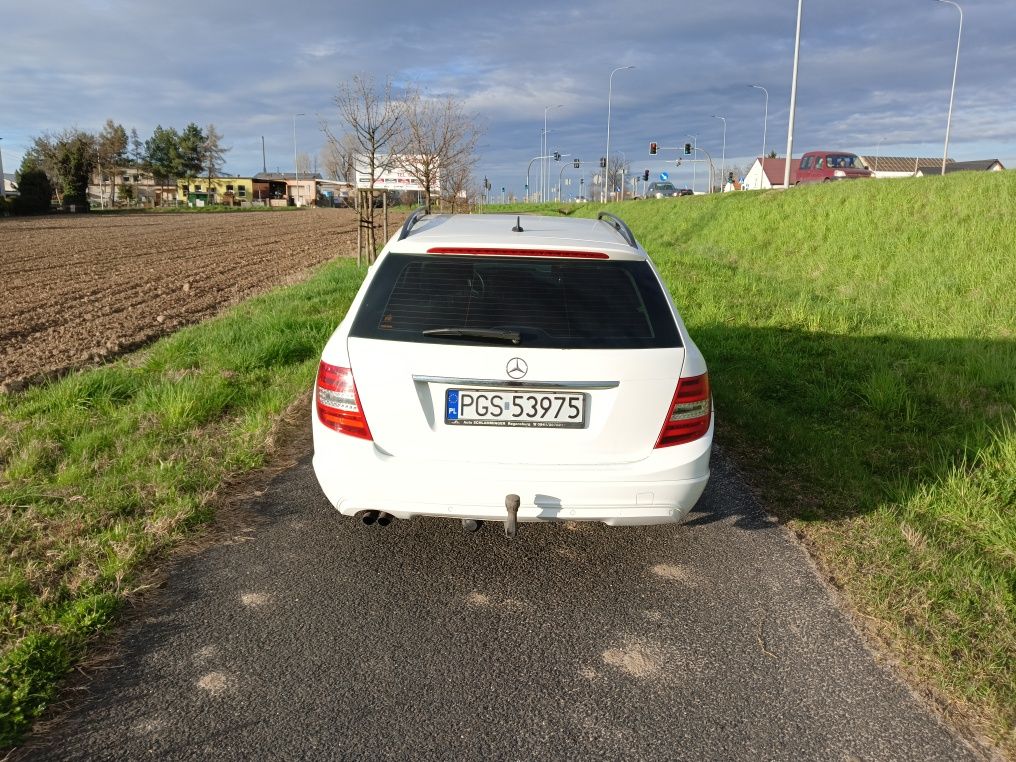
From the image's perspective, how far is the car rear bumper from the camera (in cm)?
328

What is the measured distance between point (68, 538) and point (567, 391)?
2.65 metres

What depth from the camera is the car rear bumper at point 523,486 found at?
129 inches

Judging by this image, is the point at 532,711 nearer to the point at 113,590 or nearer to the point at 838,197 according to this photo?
the point at 113,590

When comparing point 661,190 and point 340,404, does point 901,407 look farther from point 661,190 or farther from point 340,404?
point 661,190

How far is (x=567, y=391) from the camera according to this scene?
3.26 m

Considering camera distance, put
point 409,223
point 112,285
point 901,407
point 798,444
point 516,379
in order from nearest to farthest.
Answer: point 516,379 → point 409,223 → point 798,444 → point 901,407 → point 112,285

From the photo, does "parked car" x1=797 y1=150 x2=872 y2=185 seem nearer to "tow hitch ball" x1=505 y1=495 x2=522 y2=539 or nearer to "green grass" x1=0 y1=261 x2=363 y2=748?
"green grass" x1=0 y1=261 x2=363 y2=748

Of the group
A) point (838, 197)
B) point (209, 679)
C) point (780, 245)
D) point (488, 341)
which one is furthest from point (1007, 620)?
point (838, 197)

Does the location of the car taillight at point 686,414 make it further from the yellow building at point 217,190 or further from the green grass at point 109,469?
the yellow building at point 217,190

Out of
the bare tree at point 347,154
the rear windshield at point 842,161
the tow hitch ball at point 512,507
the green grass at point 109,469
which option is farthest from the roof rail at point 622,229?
the rear windshield at point 842,161

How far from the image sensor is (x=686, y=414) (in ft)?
11.2

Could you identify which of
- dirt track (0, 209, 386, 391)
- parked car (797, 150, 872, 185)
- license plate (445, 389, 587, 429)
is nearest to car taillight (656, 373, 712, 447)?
license plate (445, 389, 587, 429)

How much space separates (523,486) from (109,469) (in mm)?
3060

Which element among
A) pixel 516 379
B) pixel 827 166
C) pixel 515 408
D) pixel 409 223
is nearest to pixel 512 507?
pixel 515 408
